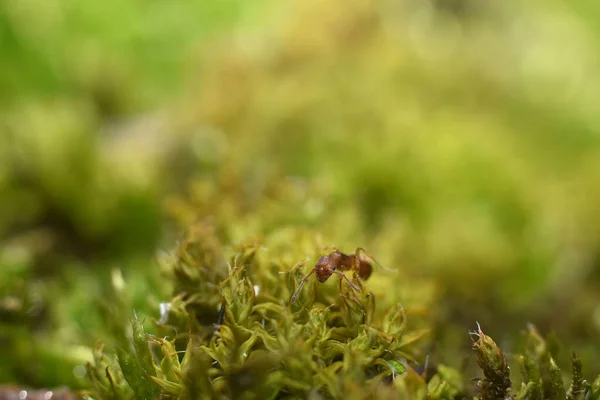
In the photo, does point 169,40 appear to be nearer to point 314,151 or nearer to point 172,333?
point 314,151

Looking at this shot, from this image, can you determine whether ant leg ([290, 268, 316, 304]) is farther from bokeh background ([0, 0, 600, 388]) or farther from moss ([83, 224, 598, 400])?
bokeh background ([0, 0, 600, 388])

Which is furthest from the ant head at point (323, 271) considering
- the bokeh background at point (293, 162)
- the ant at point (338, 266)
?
the bokeh background at point (293, 162)

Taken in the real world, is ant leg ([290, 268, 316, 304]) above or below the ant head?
below

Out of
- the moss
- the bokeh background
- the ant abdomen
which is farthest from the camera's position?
the bokeh background

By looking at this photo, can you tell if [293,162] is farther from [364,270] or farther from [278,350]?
[278,350]

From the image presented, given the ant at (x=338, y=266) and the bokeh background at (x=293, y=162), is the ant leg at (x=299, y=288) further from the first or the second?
the bokeh background at (x=293, y=162)

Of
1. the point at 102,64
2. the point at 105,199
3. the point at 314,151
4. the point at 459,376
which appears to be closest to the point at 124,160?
the point at 105,199

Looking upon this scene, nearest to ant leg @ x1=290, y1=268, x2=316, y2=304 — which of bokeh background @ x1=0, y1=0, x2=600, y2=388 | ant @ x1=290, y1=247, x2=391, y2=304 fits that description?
ant @ x1=290, y1=247, x2=391, y2=304
